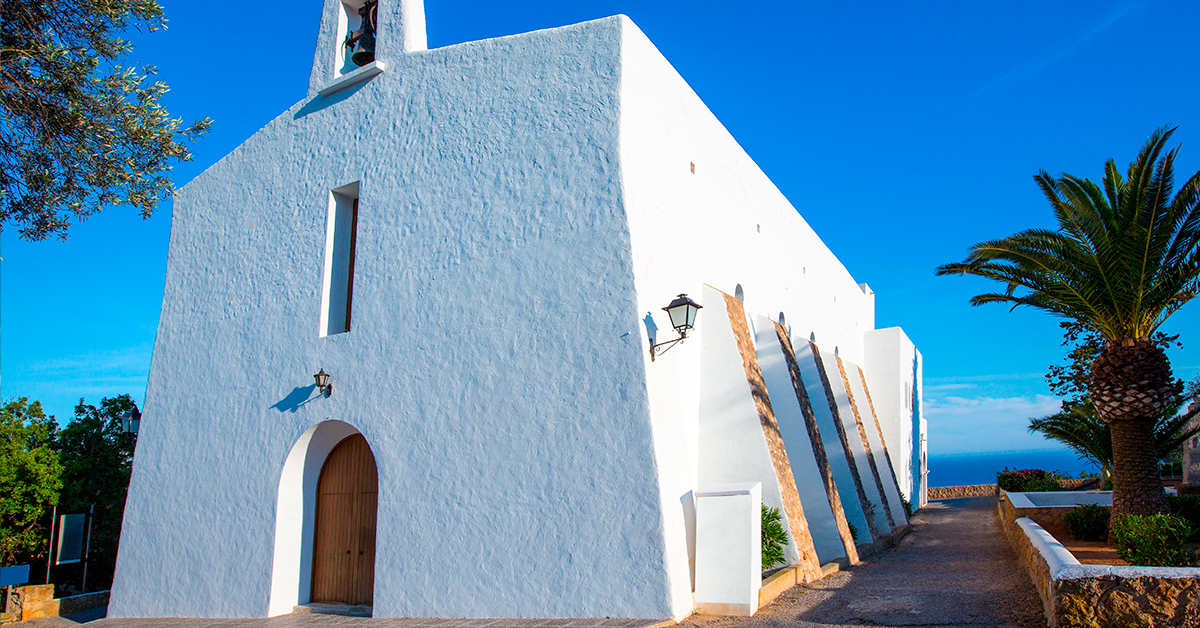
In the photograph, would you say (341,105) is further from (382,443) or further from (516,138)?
(382,443)

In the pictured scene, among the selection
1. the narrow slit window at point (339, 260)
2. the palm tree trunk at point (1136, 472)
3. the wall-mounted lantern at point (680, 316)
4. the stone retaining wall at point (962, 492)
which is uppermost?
the narrow slit window at point (339, 260)

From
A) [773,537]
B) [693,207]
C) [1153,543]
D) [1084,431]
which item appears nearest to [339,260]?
[693,207]

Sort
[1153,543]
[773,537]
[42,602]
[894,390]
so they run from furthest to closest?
1. [894,390]
2. [42,602]
3. [773,537]
4. [1153,543]

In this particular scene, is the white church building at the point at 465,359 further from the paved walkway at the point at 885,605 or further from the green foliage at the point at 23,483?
the green foliage at the point at 23,483

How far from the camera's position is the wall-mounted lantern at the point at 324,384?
30.5 feet

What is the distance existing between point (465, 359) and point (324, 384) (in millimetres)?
1950

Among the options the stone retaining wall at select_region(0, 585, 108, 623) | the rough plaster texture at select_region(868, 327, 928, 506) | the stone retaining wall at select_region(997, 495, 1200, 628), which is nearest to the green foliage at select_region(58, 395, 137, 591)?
the stone retaining wall at select_region(0, 585, 108, 623)

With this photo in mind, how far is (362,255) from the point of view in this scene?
963 centimetres

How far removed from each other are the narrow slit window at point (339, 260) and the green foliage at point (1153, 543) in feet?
28.9

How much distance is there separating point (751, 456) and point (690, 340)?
60.3 inches

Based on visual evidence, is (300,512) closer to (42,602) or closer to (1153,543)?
(42,602)

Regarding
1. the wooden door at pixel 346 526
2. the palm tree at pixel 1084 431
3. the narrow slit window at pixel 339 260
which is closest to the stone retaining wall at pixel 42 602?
the wooden door at pixel 346 526

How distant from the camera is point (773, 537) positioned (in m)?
9.05

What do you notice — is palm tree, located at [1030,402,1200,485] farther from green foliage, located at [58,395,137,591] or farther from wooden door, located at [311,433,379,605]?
green foliage, located at [58,395,137,591]
